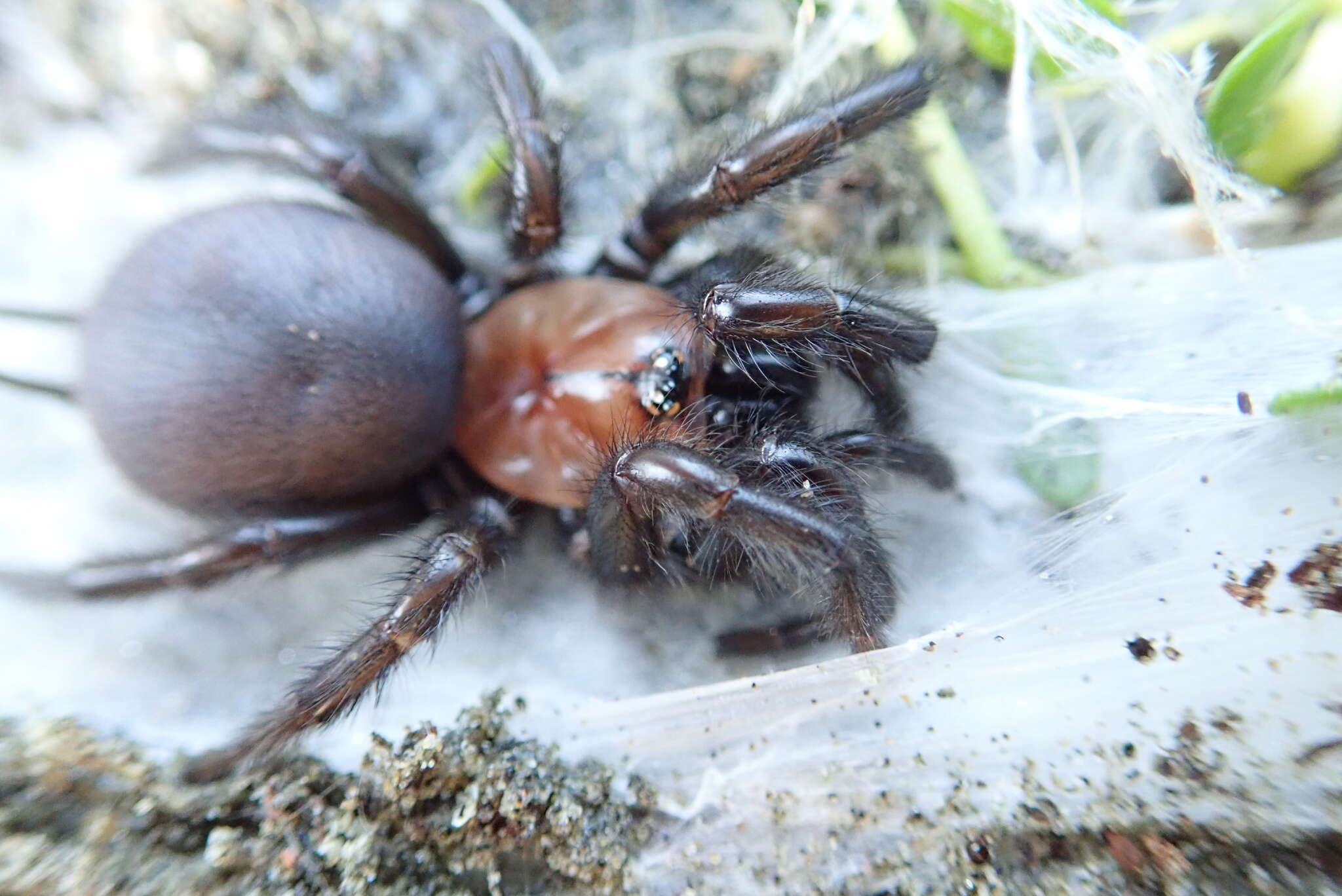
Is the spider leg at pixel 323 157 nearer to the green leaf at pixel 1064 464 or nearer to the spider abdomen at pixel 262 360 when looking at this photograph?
the spider abdomen at pixel 262 360

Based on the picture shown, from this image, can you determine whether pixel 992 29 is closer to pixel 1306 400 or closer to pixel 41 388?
pixel 1306 400

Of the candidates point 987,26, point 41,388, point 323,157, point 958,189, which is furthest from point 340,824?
point 987,26

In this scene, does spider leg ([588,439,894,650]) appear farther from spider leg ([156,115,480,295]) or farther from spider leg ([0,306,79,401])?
spider leg ([0,306,79,401])

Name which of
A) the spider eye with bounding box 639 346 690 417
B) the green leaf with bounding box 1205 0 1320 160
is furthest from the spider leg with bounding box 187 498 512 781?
the green leaf with bounding box 1205 0 1320 160

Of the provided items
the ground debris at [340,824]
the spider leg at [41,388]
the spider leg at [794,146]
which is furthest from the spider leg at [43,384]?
the spider leg at [794,146]

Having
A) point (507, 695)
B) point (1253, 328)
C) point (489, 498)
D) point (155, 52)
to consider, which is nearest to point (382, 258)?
point (489, 498)

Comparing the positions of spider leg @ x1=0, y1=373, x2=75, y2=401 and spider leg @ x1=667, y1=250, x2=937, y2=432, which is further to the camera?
spider leg @ x1=0, y1=373, x2=75, y2=401
